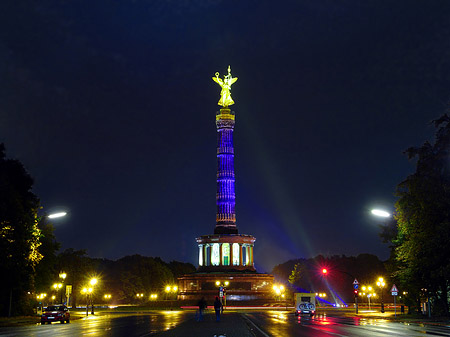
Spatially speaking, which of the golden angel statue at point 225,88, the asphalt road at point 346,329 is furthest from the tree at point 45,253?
the golden angel statue at point 225,88

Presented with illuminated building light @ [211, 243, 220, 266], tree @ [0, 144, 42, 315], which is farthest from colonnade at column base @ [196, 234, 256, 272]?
tree @ [0, 144, 42, 315]

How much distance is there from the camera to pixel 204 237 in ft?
363

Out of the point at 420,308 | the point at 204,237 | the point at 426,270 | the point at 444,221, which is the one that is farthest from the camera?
the point at 204,237

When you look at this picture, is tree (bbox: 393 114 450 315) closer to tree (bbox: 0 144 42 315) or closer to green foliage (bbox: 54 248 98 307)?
tree (bbox: 0 144 42 315)

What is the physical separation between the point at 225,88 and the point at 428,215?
83055 mm

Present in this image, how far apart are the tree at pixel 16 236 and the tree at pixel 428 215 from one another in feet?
98.8

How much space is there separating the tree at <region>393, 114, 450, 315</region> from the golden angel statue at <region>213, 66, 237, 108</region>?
251 ft

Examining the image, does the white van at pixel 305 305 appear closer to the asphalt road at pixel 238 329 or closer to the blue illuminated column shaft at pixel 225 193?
the asphalt road at pixel 238 329

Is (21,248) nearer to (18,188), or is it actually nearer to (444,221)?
(18,188)

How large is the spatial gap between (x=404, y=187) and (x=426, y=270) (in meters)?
6.70

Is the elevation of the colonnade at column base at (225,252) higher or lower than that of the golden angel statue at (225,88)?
lower

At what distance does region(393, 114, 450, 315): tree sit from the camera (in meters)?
40.2

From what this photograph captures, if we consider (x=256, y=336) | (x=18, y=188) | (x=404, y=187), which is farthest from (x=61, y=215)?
(x=404, y=187)

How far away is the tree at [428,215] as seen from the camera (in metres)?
40.2
